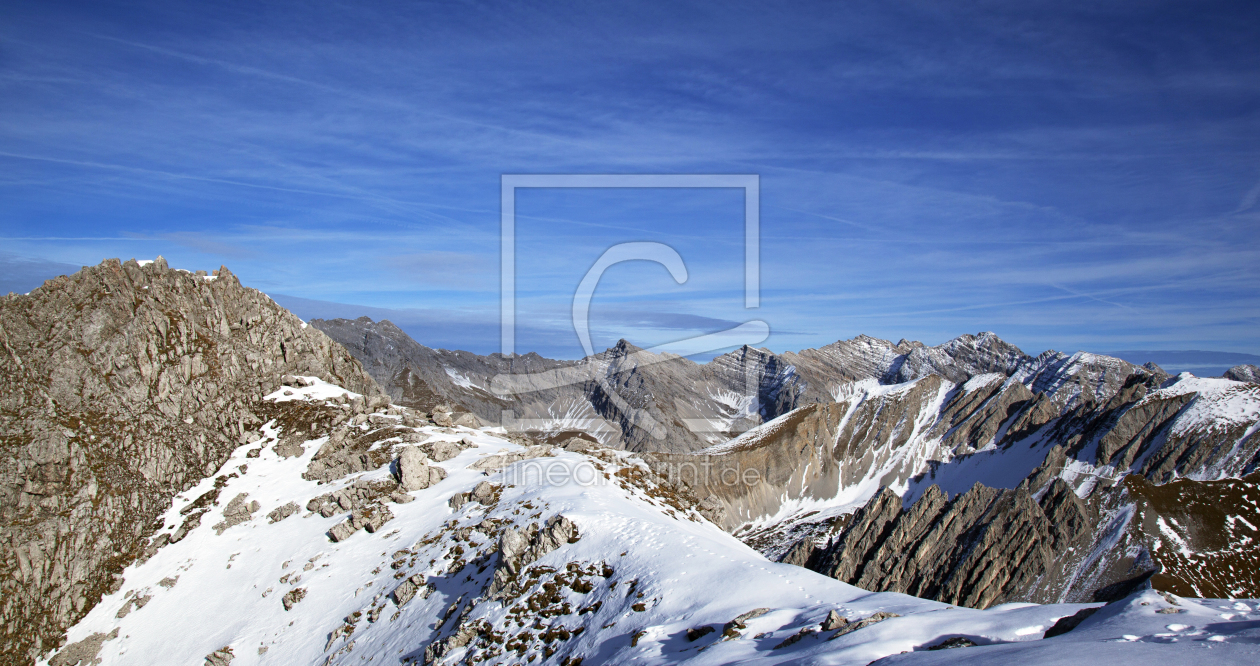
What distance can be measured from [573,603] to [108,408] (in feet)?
193

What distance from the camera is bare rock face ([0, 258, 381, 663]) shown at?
55.4 metres

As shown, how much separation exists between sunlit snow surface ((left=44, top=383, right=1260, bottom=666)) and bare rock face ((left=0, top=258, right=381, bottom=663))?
132 inches

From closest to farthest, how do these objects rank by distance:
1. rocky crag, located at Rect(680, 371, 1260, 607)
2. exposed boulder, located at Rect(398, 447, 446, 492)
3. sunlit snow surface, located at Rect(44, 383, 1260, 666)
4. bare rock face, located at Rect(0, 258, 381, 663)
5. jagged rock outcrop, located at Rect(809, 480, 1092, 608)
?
sunlit snow surface, located at Rect(44, 383, 1260, 666) → bare rock face, located at Rect(0, 258, 381, 663) → exposed boulder, located at Rect(398, 447, 446, 492) → rocky crag, located at Rect(680, 371, 1260, 607) → jagged rock outcrop, located at Rect(809, 480, 1092, 608)

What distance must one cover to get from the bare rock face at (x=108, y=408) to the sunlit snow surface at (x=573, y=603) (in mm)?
3351

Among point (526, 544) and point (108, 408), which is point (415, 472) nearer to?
point (526, 544)

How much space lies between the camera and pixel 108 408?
2625 inches

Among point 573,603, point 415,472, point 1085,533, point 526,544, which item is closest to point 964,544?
point 1085,533

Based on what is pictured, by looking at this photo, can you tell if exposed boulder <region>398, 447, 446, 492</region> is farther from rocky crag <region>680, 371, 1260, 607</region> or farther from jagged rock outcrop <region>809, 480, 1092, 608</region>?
jagged rock outcrop <region>809, 480, 1092, 608</region>

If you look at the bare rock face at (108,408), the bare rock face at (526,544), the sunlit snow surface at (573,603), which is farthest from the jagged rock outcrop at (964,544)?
the bare rock face at (108,408)

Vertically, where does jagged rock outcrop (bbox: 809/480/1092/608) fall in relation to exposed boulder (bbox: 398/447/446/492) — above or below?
below

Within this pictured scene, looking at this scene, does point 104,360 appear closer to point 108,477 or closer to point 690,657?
point 108,477

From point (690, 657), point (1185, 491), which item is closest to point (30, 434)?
point (690, 657)

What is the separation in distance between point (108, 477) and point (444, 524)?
3675cm

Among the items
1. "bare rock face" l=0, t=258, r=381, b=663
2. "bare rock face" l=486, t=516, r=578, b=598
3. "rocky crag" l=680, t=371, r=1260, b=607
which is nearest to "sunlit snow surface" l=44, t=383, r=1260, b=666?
"bare rock face" l=486, t=516, r=578, b=598
